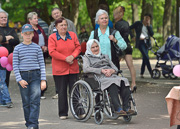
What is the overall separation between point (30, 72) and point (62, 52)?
1568 mm

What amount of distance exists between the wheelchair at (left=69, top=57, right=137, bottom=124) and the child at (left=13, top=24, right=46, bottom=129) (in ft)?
3.24

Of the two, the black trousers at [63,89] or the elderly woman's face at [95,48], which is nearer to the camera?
the elderly woman's face at [95,48]

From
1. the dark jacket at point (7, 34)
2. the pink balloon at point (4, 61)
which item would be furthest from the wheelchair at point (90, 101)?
the dark jacket at point (7, 34)

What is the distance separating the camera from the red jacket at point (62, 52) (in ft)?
28.7

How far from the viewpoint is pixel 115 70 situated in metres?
8.33

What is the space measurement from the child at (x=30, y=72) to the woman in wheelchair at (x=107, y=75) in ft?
3.78

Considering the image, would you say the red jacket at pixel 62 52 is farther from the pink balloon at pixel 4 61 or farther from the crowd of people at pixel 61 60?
the pink balloon at pixel 4 61

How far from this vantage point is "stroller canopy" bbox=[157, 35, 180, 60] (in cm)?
1566

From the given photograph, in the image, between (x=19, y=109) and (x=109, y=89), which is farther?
(x=19, y=109)

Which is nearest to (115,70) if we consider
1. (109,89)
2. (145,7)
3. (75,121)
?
(109,89)

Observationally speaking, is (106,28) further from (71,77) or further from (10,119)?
(10,119)

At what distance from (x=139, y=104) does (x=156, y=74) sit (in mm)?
6062

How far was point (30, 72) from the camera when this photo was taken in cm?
731

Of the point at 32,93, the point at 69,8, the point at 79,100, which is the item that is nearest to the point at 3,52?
the point at 79,100
